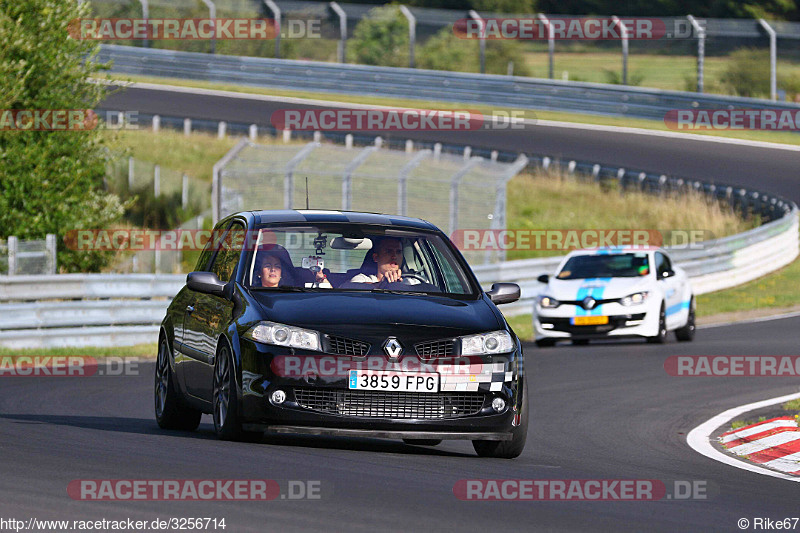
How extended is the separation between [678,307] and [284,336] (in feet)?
42.5

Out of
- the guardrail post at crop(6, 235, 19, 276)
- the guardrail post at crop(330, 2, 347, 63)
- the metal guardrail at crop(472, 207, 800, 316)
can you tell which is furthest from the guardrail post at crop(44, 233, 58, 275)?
the guardrail post at crop(330, 2, 347, 63)

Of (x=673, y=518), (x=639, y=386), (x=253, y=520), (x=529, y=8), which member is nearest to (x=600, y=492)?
(x=673, y=518)

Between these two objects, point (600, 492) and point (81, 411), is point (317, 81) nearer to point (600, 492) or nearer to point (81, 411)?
point (81, 411)

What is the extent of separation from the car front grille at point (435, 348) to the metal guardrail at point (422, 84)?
34.4m

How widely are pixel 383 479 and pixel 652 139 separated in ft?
120

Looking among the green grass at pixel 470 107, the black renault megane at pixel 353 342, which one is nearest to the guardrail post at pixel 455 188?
the black renault megane at pixel 353 342

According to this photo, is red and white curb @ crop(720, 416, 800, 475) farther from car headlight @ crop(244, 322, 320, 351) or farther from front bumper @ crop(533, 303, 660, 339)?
front bumper @ crop(533, 303, 660, 339)

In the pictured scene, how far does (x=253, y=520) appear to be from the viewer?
6.75m

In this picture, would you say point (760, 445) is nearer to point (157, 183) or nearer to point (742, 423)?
point (742, 423)

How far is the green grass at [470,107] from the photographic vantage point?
Answer: 44.9m

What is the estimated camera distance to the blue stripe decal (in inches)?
827

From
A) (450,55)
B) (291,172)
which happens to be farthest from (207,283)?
(450,55)

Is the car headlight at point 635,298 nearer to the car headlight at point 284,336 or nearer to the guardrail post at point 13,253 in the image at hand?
the guardrail post at point 13,253

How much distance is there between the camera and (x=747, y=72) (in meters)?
54.0
